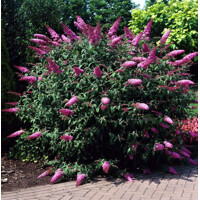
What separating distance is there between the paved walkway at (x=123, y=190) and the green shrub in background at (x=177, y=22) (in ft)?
33.8

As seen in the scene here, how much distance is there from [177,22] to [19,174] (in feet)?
41.4

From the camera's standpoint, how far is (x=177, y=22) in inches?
607

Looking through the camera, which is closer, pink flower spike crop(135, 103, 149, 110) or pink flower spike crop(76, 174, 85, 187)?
pink flower spike crop(135, 103, 149, 110)

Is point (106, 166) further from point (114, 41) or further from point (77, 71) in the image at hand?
point (114, 41)

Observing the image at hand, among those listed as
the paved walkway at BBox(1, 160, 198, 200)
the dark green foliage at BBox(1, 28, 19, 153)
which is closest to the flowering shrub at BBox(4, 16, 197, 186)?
the paved walkway at BBox(1, 160, 198, 200)

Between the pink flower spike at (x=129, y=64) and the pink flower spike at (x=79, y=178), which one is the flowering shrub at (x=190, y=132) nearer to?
the pink flower spike at (x=129, y=64)

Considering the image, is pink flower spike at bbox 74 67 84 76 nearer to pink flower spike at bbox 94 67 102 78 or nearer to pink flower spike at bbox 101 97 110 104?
pink flower spike at bbox 94 67 102 78

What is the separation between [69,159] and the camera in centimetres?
535

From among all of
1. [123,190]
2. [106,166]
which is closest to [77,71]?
[106,166]

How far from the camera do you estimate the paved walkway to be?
13.5 feet

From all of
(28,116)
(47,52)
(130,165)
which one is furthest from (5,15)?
(130,165)

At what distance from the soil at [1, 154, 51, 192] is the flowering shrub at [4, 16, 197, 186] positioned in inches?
9.8

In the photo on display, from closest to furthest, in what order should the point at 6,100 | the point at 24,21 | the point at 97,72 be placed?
Result: the point at 97,72, the point at 6,100, the point at 24,21

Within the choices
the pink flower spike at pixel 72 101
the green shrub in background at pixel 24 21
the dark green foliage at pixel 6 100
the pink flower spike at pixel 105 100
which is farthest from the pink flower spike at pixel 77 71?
the green shrub in background at pixel 24 21
